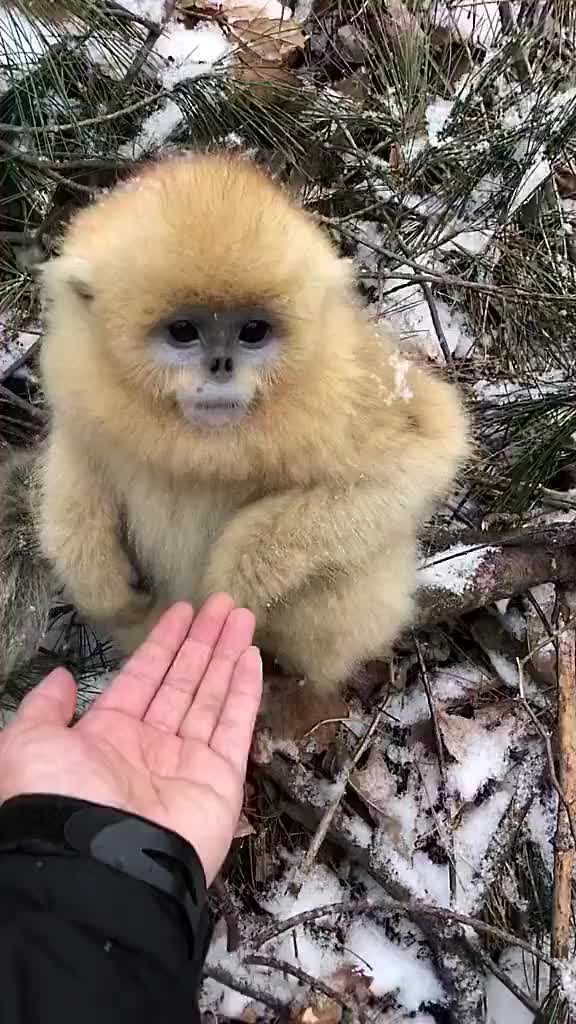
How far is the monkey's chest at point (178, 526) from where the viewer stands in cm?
189

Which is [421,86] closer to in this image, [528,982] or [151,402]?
[151,402]

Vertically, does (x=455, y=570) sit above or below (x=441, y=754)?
above

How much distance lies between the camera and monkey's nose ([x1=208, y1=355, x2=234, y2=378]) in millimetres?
1556

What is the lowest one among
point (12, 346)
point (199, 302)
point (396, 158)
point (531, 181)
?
point (12, 346)

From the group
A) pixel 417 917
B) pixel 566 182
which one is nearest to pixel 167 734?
pixel 417 917

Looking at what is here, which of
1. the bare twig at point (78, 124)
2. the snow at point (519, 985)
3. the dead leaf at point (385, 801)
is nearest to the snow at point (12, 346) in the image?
the bare twig at point (78, 124)

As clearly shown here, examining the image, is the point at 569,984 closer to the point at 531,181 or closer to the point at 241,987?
the point at 241,987

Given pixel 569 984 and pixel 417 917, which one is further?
pixel 417 917

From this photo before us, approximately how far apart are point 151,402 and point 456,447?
2.26ft

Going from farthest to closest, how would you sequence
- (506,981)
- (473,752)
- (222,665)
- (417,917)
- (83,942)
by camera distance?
1. (473,752)
2. (417,917)
3. (506,981)
4. (222,665)
5. (83,942)

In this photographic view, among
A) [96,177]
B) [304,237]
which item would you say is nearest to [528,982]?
[304,237]

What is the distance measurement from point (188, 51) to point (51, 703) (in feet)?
7.33

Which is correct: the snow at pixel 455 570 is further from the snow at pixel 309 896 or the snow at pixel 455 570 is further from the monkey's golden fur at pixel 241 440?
the snow at pixel 309 896

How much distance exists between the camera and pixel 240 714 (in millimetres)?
1698
